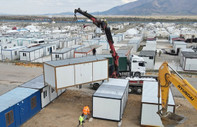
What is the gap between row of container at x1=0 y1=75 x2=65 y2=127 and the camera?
13.4m

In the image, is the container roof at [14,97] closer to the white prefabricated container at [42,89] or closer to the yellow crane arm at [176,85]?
the white prefabricated container at [42,89]

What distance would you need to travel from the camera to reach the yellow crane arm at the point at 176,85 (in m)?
10.5

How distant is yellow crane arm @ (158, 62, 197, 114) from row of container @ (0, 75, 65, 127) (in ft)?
32.5

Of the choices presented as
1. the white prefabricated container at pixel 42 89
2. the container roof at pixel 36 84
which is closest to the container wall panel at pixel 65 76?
the white prefabricated container at pixel 42 89

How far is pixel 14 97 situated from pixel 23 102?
0.95 metres

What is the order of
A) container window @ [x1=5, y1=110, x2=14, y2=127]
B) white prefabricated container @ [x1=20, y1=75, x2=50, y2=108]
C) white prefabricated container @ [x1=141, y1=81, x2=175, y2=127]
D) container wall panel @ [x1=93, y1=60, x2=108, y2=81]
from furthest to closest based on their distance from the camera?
1. container wall panel @ [x1=93, y1=60, x2=108, y2=81]
2. white prefabricated container @ [x1=20, y1=75, x2=50, y2=108]
3. white prefabricated container @ [x1=141, y1=81, x2=175, y2=127]
4. container window @ [x1=5, y1=110, x2=14, y2=127]

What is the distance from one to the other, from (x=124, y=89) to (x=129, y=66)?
8.20 m

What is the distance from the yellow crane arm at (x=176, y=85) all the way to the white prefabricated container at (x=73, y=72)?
6927 mm

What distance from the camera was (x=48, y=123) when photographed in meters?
15.1

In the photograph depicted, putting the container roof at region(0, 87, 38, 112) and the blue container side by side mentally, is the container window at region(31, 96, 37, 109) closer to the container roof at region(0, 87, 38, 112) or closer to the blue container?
the blue container

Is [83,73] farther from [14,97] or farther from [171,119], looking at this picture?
[171,119]

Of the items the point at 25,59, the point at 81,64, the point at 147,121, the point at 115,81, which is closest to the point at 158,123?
the point at 147,121

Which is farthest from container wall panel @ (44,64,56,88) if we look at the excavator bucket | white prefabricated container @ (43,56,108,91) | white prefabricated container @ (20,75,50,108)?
the excavator bucket

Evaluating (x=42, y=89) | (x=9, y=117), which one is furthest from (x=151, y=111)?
(x=9, y=117)
